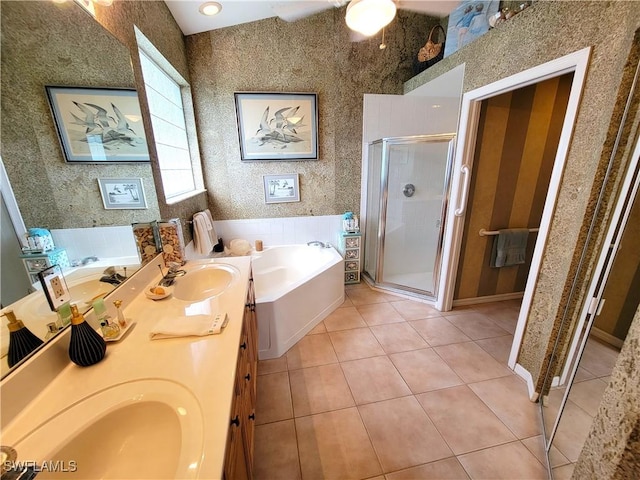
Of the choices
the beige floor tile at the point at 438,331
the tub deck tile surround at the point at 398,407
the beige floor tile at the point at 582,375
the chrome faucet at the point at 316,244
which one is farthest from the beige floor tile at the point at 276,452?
the chrome faucet at the point at 316,244

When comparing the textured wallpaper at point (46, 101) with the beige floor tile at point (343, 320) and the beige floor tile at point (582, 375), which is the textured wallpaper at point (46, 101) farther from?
the beige floor tile at point (582, 375)

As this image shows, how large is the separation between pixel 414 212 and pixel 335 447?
93.3 inches

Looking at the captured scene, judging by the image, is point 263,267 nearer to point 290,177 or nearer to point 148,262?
point 290,177

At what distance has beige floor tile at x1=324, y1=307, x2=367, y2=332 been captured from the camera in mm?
2400

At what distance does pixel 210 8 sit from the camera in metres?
2.05

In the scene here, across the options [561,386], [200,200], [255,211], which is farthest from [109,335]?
[561,386]

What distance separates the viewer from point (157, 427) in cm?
70

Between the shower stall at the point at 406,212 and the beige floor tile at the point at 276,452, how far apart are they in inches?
77.9

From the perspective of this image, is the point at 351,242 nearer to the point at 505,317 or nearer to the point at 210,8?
the point at 505,317

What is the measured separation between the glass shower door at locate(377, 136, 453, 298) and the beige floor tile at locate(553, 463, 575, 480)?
1.56m

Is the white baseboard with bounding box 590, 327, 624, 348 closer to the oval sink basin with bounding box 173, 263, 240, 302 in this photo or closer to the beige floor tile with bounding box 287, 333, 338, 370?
the beige floor tile with bounding box 287, 333, 338, 370

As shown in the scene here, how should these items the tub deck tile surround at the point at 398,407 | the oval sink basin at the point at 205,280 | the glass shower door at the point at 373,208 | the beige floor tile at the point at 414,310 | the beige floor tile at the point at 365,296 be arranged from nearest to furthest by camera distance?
the tub deck tile surround at the point at 398,407, the oval sink basin at the point at 205,280, the beige floor tile at the point at 414,310, the beige floor tile at the point at 365,296, the glass shower door at the point at 373,208

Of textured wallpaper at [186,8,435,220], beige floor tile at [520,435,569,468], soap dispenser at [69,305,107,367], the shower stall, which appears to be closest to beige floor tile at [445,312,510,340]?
the shower stall

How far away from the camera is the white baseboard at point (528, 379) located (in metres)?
1.62
